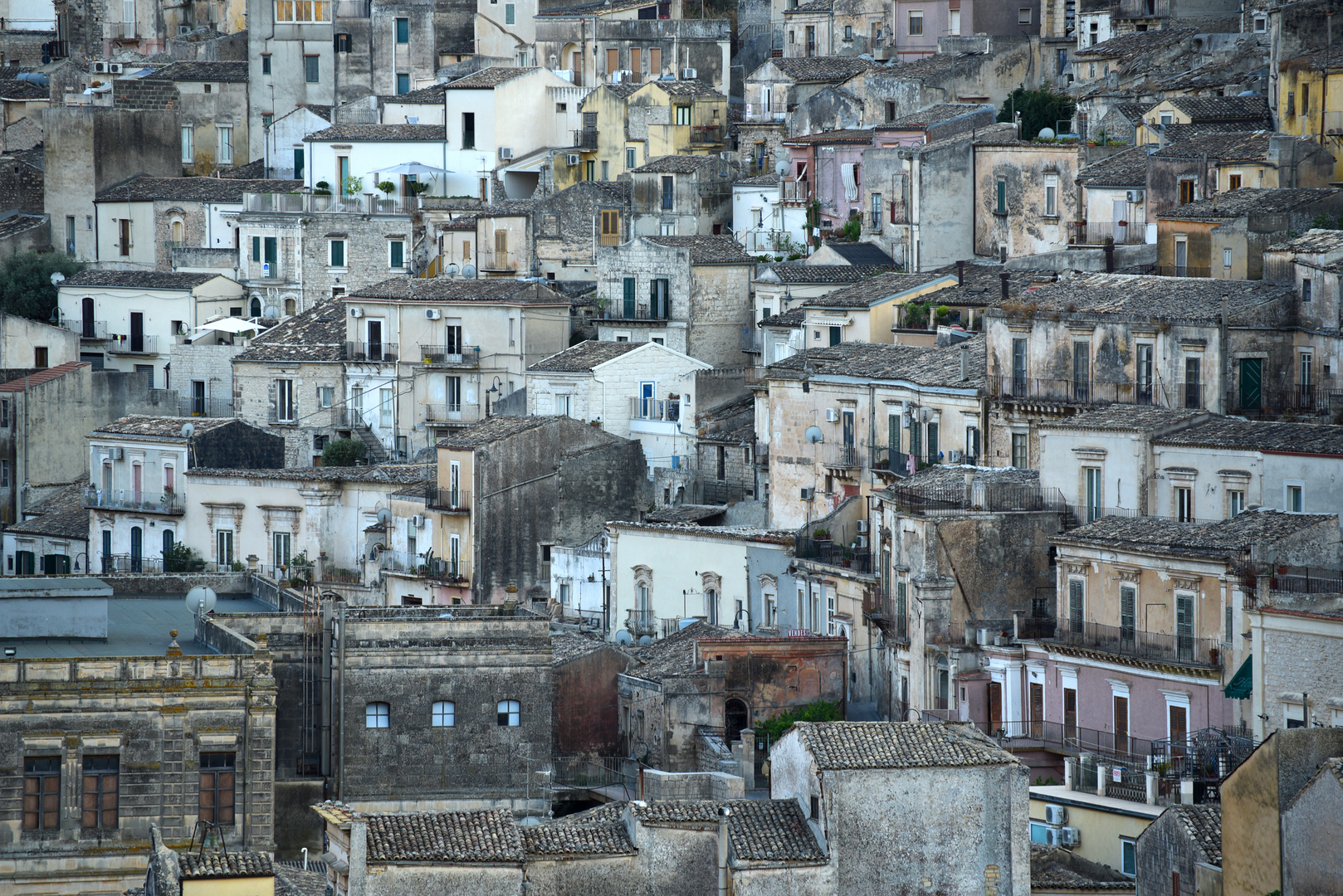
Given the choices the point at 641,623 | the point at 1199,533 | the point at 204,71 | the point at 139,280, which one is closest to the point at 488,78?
the point at 139,280

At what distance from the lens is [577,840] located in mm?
44875

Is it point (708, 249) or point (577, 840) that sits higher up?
point (708, 249)

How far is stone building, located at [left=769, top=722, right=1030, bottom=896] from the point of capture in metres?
45.2

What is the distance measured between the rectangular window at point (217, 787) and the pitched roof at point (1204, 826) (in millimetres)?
15631

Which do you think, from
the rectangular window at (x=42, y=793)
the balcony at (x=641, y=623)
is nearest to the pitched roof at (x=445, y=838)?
the rectangular window at (x=42, y=793)

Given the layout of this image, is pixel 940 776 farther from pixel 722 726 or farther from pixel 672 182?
pixel 672 182

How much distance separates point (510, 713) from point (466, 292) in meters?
25.9

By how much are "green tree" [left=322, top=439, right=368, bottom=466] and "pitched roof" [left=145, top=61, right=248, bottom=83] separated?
24876 millimetres

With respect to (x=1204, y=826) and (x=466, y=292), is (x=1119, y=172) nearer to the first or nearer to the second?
(x=466, y=292)

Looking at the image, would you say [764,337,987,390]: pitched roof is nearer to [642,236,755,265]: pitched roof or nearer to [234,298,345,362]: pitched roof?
[642,236,755,265]: pitched roof

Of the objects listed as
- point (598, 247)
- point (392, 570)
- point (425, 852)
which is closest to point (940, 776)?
point (425, 852)

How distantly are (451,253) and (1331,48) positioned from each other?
1087 inches

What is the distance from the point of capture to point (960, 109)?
8075 centimetres

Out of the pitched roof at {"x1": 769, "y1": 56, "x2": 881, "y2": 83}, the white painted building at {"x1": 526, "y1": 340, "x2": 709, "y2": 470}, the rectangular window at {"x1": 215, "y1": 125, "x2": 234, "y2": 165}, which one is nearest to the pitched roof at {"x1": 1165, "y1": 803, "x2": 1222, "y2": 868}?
the white painted building at {"x1": 526, "y1": 340, "x2": 709, "y2": 470}
